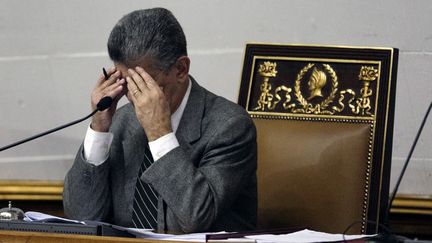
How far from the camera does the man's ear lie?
2703 mm

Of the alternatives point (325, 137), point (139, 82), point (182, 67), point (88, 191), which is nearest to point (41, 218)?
point (88, 191)

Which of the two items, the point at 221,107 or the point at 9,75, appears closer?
the point at 221,107

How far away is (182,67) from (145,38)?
0.14 meters

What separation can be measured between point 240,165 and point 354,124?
43cm

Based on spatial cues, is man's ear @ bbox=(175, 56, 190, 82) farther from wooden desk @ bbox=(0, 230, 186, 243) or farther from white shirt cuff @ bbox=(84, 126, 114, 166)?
wooden desk @ bbox=(0, 230, 186, 243)

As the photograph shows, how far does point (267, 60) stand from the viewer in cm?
306

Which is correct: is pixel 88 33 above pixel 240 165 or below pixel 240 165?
above

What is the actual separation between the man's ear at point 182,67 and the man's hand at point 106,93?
14cm

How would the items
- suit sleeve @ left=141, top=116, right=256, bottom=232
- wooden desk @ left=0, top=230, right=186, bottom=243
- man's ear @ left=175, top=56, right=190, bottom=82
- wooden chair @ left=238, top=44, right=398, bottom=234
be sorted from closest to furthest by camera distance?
wooden desk @ left=0, top=230, right=186, bottom=243 < suit sleeve @ left=141, top=116, right=256, bottom=232 < man's ear @ left=175, top=56, right=190, bottom=82 < wooden chair @ left=238, top=44, right=398, bottom=234

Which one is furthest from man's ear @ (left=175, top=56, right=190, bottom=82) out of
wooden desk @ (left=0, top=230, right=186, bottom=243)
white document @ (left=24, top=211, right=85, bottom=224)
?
wooden desk @ (left=0, top=230, right=186, bottom=243)

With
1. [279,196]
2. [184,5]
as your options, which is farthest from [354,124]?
[184,5]

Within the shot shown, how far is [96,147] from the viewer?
9.11 feet

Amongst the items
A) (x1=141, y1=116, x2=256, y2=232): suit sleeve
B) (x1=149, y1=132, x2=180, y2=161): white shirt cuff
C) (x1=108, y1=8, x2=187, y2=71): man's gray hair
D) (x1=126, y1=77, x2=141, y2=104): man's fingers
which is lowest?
(x1=141, y1=116, x2=256, y2=232): suit sleeve

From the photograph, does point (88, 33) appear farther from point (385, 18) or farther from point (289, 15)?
point (385, 18)
